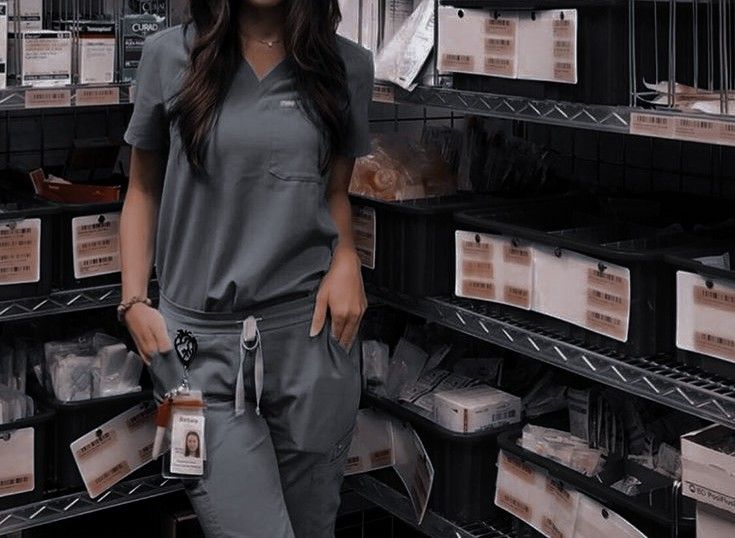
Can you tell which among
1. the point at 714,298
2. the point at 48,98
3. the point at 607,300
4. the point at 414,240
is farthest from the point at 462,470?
the point at 48,98

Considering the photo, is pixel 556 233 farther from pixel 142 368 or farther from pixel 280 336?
pixel 142 368

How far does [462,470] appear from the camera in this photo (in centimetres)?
268

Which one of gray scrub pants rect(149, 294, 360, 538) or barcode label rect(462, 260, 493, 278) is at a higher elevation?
barcode label rect(462, 260, 493, 278)

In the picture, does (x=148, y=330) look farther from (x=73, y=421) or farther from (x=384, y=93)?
(x=384, y=93)

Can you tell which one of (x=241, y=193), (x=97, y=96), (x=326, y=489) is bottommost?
→ (x=326, y=489)

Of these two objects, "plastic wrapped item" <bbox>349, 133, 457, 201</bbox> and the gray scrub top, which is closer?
the gray scrub top

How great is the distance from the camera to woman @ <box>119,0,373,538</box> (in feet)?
6.99

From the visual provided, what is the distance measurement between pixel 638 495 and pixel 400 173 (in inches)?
38.1

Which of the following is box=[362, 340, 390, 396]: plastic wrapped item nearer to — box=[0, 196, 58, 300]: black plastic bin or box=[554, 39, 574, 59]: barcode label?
A: box=[0, 196, 58, 300]: black plastic bin

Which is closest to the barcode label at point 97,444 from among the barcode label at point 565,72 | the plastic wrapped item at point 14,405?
the plastic wrapped item at point 14,405

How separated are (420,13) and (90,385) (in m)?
1.11

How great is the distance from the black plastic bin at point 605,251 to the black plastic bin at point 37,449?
100 cm

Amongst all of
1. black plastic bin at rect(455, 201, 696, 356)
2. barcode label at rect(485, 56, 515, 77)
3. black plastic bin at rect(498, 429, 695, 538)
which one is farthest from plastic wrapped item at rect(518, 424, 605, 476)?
barcode label at rect(485, 56, 515, 77)

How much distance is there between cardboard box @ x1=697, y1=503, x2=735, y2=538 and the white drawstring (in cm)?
76
